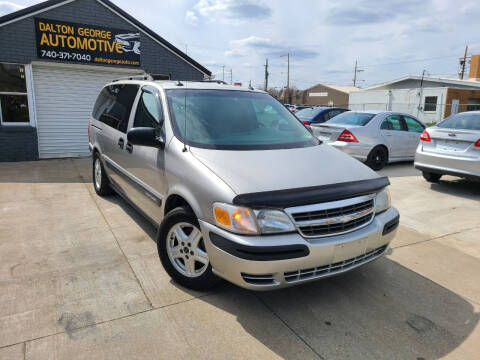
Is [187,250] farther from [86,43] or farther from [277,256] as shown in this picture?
[86,43]

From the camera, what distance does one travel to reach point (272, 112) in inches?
164

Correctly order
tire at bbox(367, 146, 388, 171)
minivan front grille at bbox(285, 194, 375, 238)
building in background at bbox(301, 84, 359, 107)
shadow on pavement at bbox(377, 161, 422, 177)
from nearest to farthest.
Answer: minivan front grille at bbox(285, 194, 375, 238)
shadow on pavement at bbox(377, 161, 422, 177)
tire at bbox(367, 146, 388, 171)
building in background at bbox(301, 84, 359, 107)

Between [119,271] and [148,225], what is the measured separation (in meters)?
1.22

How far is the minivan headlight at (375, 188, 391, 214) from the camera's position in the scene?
10.1ft

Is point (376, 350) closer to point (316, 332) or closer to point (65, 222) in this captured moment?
point (316, 332)

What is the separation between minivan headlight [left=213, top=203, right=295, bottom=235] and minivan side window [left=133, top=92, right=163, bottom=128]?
5.08 feet

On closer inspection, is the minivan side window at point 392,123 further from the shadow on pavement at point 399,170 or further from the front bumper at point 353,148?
the shadow on pavement at point 399,170

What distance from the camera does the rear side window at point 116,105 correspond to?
14.8 feet

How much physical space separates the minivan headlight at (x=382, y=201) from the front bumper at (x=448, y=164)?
13.4 feet

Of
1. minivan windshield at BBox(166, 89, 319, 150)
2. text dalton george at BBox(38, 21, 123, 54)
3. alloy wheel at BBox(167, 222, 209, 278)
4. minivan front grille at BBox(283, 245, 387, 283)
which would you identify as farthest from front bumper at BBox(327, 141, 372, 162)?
text dalton george at BBox(38, 21, 123, 54)

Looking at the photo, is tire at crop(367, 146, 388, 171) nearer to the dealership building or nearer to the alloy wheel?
the dealership building

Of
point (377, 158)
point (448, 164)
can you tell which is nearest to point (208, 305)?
point (448, 164)

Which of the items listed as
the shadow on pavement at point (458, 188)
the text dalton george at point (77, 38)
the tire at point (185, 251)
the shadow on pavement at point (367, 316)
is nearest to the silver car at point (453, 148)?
the shadow on pavement at point (458, 188)

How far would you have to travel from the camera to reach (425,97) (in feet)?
101
